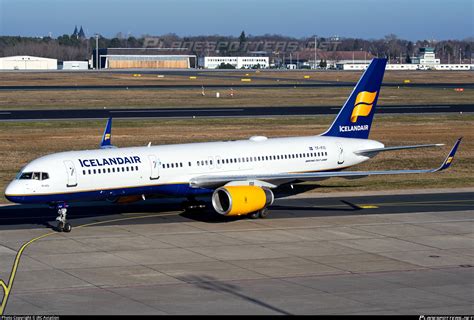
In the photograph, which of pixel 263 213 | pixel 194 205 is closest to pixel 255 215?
pixel 263 213

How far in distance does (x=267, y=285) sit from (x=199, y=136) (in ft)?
169

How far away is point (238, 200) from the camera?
4603 cm

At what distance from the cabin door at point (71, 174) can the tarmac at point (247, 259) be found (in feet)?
7.82

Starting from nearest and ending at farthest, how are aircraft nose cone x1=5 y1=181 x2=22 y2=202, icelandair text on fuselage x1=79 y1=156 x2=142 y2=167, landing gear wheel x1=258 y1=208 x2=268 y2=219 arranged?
aircraft nose cone x1=5 y1=181 x2=22 y2=202
icelandair text on fuselage x1=79 y1=156 x2=142 y2=167
landing gear wheel x1=258 y1=208 x2=268 y2=219

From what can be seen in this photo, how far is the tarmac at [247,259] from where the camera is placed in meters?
31.1

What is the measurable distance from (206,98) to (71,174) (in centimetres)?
9156

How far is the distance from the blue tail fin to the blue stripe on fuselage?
11005 mm

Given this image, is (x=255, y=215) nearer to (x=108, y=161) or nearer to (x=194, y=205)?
(x=194, y=205)

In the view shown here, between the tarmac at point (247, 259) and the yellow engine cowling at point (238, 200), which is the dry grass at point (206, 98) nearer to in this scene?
the tarmac at point (247, 259)

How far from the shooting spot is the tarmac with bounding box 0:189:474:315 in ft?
102

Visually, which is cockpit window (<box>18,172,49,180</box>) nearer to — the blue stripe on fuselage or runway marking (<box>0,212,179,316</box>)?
the blue stripe on fuselage

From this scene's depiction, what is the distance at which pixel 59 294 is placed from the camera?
106 ft

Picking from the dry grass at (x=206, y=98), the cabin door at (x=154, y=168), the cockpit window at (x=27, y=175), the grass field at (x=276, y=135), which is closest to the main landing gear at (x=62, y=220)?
the cockpit window at (x=27, y=175)

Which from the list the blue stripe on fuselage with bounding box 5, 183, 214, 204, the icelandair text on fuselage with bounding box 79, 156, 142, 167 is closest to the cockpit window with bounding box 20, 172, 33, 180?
the blue stripe on fuselage with bounding box 5, 183, 214, 204
